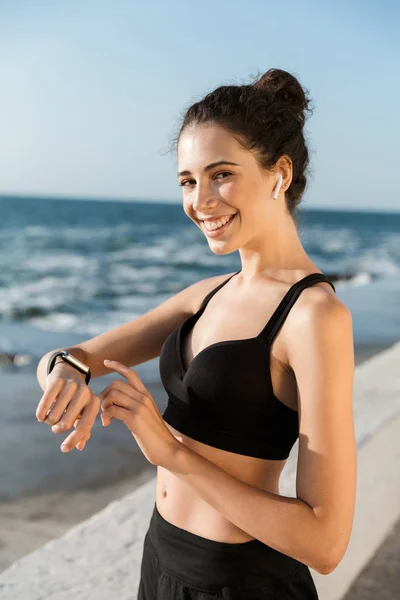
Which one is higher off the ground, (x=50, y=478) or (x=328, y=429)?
(x=328, y=429)

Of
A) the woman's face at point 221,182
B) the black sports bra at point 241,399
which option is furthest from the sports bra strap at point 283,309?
the woman's face at point 221,182

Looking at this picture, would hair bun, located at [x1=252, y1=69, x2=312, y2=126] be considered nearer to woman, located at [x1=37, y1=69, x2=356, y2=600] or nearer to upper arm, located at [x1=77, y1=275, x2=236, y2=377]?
woman, located at [x1=37, y1=69, x2=356, y2=600]

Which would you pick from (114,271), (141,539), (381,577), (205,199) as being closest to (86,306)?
(114,271)

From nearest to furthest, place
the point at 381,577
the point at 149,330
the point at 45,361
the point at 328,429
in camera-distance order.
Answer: the point at 328,429 < the point at 45,361 < the point at 149,330 < the point at 381,577

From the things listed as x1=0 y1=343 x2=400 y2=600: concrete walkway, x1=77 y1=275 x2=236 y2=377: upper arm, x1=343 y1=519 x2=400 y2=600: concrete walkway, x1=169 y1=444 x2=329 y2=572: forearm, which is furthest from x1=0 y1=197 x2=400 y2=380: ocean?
x1=343 y1=519 x2=400 y2=600: concrete walkway

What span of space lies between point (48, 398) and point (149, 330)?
1.77 feet

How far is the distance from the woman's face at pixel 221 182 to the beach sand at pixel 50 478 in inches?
114

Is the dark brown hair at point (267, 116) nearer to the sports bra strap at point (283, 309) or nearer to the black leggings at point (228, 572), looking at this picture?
the sports bra strap at point (283, 309)

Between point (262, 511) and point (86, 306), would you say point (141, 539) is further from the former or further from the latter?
point (86, 306)

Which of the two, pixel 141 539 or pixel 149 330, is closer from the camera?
pixel 149 330

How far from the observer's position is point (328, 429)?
129 centimetres

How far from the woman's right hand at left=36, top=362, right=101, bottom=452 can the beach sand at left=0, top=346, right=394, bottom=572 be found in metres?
2.75

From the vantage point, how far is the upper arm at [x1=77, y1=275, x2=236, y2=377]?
1.84 m

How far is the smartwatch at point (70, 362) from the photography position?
1.54 m
